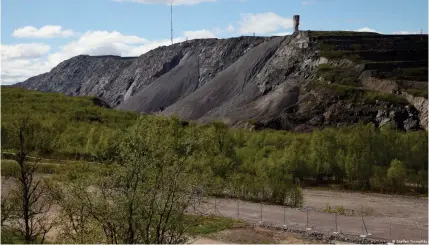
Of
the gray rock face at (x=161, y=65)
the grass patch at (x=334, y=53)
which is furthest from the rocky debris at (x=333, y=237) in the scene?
the gray rock face at (x=161, y=65)

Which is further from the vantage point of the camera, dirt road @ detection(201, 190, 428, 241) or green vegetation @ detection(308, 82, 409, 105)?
green vegetation @ detection(308, 82, 409, 105)

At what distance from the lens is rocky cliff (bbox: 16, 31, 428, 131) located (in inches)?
4114

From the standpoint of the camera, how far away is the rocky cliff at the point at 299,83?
104500 millimetres

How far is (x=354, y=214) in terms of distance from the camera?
50.6m

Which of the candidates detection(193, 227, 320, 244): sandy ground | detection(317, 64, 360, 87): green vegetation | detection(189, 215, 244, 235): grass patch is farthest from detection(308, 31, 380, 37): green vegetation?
detection(193, 227, 320, 244): sandy ground

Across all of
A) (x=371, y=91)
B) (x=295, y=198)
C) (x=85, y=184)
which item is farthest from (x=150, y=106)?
(x=85, y=184)

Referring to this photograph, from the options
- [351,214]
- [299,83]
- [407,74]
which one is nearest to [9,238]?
[351,214]

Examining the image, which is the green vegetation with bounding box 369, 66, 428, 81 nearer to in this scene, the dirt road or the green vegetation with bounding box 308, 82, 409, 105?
the green vegetation with bounding box 308, 82, 409, 105

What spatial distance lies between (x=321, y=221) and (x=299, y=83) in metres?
76.1

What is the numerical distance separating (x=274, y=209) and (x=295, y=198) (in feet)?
11.7

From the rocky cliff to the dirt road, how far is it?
1648 inches

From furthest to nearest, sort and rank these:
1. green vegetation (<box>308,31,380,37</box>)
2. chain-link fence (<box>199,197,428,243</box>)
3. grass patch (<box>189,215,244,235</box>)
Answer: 1. green vegetation (<box>308,31,380,37</box>)
2. grass patch (<box>189,215,244,235</box>)
3. chain-link fence (<box>199,197,428,243</box>)

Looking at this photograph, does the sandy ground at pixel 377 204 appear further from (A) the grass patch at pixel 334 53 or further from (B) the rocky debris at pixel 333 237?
(A) the grass patch at pixel 334 53

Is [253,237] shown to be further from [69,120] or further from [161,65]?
[161,65]
